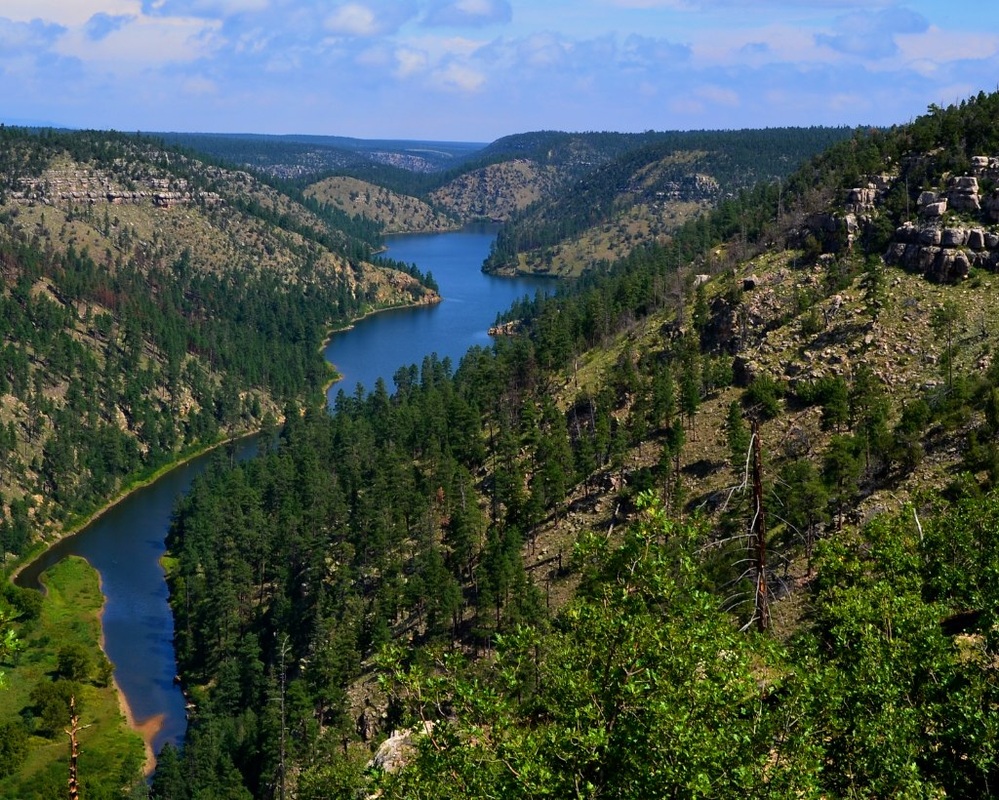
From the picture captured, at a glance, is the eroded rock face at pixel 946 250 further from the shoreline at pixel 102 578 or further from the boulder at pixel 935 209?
the shoreline at pixel 102 578

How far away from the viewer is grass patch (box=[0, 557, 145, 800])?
75.3 meters

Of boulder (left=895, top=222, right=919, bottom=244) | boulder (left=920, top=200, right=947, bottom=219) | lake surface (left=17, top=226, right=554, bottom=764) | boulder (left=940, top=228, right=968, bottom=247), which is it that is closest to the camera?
lake surface (left=17, top=226, right=554, bottom=764)

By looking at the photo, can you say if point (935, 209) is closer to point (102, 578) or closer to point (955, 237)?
point (955, 237)

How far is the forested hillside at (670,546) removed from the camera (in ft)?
71.8

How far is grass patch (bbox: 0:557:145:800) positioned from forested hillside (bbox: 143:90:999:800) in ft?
24.6

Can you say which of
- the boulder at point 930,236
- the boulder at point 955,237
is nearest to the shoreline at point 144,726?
the boulder at point 930,236

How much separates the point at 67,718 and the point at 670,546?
259 feet

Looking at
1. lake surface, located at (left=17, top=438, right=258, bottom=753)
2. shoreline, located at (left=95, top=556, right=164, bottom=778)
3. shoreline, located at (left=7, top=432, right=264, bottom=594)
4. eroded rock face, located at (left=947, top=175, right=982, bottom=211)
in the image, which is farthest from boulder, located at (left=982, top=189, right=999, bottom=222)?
shoreline, located at (left=7, top=432, right=264, bottom=594)

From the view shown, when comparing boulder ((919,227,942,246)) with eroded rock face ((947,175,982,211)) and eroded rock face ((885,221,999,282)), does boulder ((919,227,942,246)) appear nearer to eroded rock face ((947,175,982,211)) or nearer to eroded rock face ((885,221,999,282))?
eroded rock face ((885,221,999,282))

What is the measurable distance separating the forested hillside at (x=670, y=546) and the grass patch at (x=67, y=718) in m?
7.50

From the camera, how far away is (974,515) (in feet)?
133

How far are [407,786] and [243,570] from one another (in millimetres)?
87778

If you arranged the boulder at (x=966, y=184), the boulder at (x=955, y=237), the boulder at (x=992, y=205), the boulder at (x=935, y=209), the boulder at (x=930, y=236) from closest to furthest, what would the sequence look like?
the boulder at (x=992, y=205) < the boulder at (x=955, y=237) < the boulder at (x=930, y=236) < the boulder at (x=966, y=184) < the boulder at (x=935, y=209)

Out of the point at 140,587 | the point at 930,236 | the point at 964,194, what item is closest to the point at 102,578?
the point at 140,587
